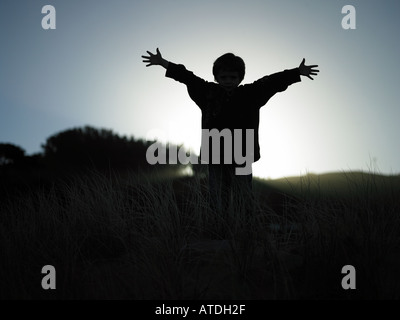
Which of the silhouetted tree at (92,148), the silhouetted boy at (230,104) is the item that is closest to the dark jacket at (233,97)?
the silhouetted boy at (230,104)

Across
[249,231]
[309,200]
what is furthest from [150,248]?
[309,200]

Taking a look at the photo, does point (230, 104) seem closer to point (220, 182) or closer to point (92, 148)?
point (220, 182)

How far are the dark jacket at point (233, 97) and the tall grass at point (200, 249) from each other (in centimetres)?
82

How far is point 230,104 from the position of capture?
4.64 m

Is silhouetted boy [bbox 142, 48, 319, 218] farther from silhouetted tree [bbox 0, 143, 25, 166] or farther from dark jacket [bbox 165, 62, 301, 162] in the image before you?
silhouetted tree [bbox 0, 143, 25, 166]

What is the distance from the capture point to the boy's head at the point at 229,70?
186 inches

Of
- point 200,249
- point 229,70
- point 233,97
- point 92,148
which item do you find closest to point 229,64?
point 229,70

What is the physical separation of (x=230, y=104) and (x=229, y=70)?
1.36 ft

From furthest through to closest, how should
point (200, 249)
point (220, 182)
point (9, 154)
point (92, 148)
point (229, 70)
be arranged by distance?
point (92, 148)
point (9, 154)
point (229, 70)
point (220, 182)
point (200, 249)

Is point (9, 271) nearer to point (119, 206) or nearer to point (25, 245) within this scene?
point (25, 245)

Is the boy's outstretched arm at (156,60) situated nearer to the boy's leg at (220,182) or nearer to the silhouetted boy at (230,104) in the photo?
the silhouetted boy at (230,104)

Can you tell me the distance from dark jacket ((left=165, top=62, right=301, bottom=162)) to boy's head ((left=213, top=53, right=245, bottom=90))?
74 mm

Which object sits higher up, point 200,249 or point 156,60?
point 156,60

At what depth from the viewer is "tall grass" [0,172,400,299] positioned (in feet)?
9.42
